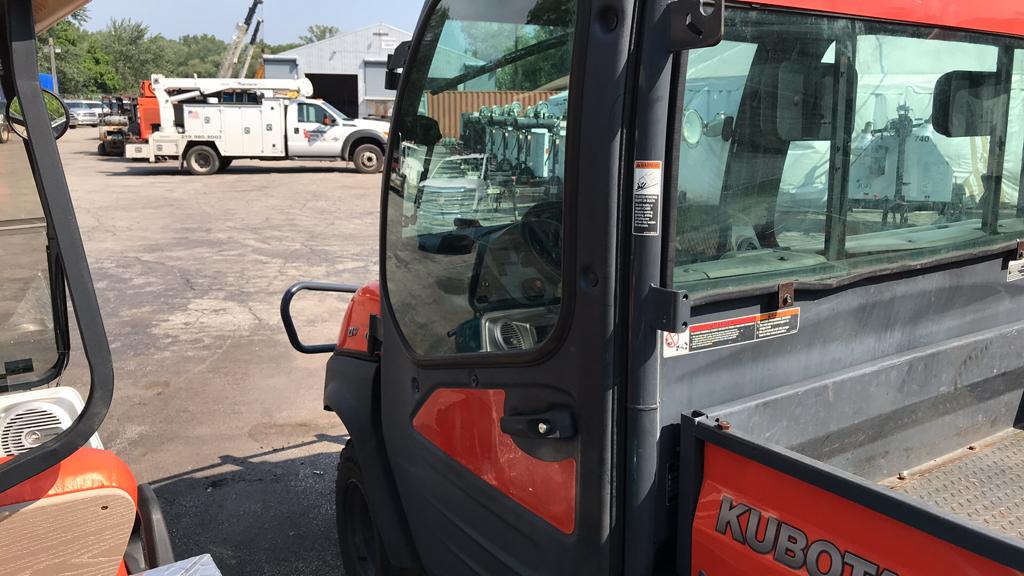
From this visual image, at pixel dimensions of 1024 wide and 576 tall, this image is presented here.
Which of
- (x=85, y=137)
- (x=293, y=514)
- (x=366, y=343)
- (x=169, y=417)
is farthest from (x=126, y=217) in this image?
(x=85, y=137)

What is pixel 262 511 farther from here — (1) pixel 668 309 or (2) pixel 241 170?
(2) pixel 241 170

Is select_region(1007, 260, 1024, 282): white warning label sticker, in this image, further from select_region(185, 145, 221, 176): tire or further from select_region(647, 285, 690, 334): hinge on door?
select_region(185, 145, 221, 176): tire

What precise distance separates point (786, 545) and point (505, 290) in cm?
95

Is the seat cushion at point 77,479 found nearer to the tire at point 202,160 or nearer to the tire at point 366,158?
the tire at point 366,158

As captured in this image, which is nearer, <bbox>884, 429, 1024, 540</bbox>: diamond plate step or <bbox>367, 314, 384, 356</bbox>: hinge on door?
<bbox>884, 429, 1024, 540</bbox>: diamond plate step

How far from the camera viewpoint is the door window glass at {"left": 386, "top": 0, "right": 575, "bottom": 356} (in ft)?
6.56

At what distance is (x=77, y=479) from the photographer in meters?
1.87

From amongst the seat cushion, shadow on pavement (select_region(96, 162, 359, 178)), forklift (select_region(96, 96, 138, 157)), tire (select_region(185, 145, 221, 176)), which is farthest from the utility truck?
the seat cushion

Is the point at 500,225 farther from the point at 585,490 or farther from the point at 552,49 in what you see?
the point at 585,490

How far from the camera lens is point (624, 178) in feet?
5.79

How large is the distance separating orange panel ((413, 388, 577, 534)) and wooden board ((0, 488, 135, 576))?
87 cm

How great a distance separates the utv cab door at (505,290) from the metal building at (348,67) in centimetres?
3505

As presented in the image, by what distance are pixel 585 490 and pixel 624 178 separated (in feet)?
2.39

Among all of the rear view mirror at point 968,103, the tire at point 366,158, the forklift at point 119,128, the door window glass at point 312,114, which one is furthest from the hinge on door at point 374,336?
the forklift at point 119,128
